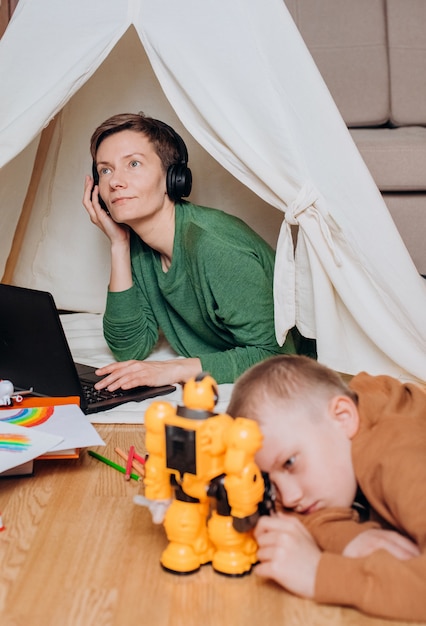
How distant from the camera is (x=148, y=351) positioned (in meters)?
2.01

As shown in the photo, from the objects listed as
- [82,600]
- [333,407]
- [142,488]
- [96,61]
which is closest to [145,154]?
[96,61]

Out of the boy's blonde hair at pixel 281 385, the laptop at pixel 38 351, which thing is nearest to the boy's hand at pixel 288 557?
the boy's blonde hair at pixel 281 385

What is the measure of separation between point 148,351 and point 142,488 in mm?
738

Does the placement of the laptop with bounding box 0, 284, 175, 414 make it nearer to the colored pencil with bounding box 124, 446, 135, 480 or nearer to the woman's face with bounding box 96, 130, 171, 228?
the colored pencil with bounding box 124, 446, 135, 480

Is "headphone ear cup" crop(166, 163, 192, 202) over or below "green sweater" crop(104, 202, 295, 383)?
over

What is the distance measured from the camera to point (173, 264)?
1.86 m

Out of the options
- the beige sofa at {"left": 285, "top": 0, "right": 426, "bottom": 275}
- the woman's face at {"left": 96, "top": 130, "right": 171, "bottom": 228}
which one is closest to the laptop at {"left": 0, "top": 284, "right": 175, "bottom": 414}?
the woman's face at {"left": 96, "top": 130, "right": 171, "bottom": 228}

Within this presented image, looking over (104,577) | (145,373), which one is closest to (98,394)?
(145,373)

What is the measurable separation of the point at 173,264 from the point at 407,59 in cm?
141

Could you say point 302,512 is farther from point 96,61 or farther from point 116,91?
point 116,91

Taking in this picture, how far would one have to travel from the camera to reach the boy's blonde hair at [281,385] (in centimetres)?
104

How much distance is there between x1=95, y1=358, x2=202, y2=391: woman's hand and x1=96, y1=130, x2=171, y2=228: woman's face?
1.08 feet

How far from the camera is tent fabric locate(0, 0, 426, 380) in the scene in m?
1.58

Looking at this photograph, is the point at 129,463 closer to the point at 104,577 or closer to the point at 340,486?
the point at 104,577
